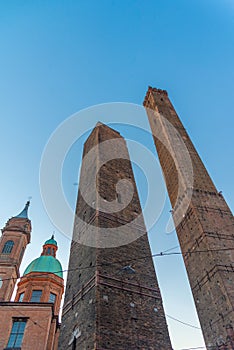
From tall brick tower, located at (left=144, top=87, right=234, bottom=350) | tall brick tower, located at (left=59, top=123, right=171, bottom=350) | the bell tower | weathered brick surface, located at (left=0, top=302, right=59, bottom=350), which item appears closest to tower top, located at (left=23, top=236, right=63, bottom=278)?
the bell tower

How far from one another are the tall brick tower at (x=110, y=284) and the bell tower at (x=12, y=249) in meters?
14.8

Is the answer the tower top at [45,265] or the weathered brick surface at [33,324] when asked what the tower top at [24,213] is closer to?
the tower top at [45,265]

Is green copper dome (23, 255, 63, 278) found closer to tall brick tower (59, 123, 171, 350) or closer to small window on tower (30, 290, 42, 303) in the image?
small window on tower (30, 290, 42, 303)

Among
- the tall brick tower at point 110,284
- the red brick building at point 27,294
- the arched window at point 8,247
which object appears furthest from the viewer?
the arched window at point 8,247

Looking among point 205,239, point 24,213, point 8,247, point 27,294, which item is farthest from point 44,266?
point 205,239

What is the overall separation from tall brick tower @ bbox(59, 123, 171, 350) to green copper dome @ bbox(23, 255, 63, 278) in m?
14.0

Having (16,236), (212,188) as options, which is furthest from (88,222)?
Result: (16,236)

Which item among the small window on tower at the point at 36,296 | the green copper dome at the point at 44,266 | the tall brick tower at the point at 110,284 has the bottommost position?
the tall brick tower at the point at 110,284

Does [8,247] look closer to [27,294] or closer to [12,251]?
[12,251]

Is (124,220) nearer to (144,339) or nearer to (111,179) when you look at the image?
(111,179)

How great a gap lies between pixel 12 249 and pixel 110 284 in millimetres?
21224

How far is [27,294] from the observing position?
24031 mm

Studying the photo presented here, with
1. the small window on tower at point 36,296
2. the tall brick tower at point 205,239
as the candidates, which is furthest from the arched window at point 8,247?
the tall brick tower at point 205,239

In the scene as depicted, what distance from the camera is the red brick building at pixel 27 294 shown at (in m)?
17.5
